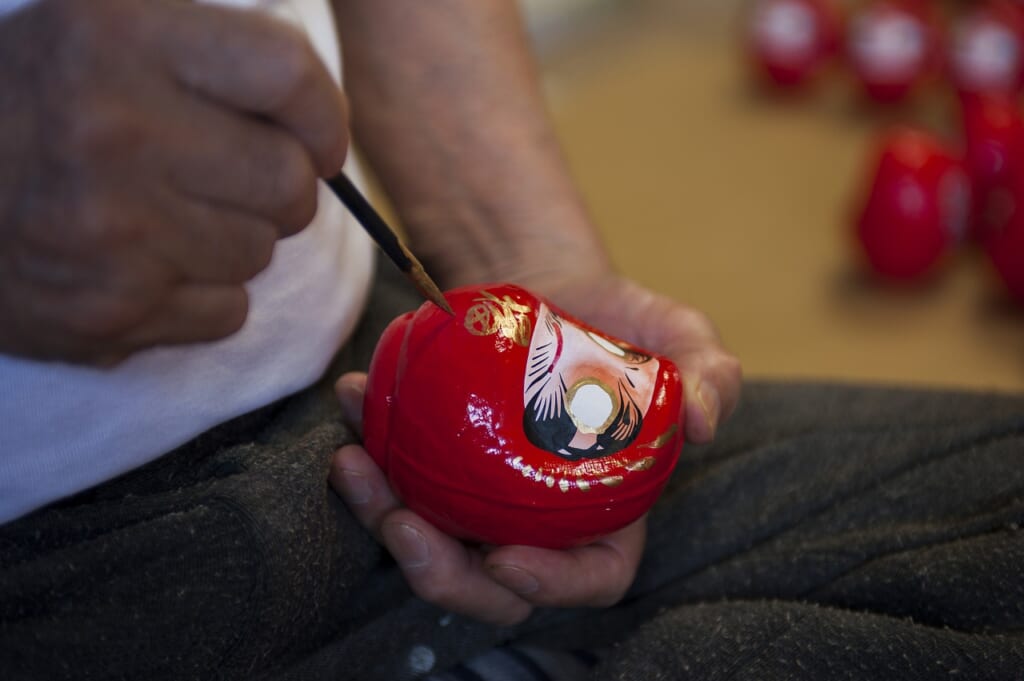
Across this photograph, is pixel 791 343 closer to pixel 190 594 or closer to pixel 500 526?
pixel 500 526

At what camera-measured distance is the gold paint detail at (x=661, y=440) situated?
60 centimetres

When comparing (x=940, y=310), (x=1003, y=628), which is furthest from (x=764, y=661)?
(x=940, y=310)

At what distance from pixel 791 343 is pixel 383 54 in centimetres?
79

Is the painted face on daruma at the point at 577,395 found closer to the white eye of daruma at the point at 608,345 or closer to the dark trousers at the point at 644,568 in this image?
the white eye of daruma at the point at 608,345

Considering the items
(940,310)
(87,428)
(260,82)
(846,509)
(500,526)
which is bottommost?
(940,310)

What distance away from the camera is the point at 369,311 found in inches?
30.4

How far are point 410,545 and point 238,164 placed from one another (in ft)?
0.82

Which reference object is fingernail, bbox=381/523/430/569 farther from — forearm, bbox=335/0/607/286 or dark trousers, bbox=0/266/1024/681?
forearm, bbox=335/0/607/286

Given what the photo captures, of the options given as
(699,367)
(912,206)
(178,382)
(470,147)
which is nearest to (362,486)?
(178,382)

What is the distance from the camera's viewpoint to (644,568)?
694 mm

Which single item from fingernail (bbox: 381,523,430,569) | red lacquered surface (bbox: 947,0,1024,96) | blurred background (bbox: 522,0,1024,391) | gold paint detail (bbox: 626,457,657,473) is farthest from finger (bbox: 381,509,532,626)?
red lacquered surface (bbox: 947,0,1024,96)

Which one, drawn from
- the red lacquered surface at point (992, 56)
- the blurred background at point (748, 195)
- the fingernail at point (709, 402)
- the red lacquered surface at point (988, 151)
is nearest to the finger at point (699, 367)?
the fingernail at point (709, 402)

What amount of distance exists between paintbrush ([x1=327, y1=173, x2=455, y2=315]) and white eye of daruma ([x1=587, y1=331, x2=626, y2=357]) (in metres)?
0.09

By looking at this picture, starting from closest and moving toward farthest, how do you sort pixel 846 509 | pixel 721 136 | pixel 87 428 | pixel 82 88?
1. pixel 82 88
2. pixel 87 428
3. pixel 846 509
4. pixel 721 136
